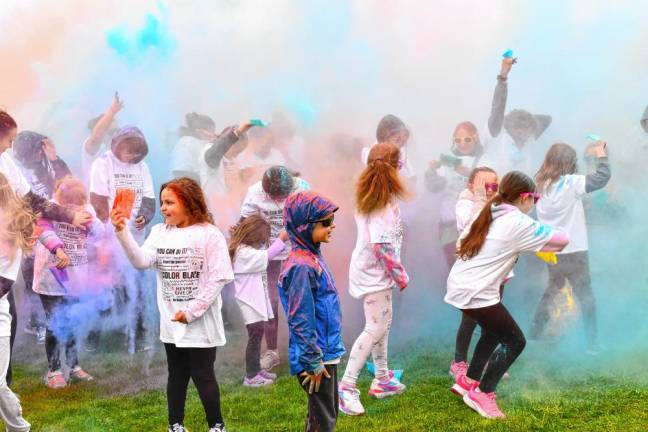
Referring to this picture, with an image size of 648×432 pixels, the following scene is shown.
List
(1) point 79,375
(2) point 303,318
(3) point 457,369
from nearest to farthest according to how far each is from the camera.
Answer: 1. (2) point 303,318
2. (3) point 457,369
3. (1) point 79,375

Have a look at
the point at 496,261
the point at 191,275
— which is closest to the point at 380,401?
the point at 496,261

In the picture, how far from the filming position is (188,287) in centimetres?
390

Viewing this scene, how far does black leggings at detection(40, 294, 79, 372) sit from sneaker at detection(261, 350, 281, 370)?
138 centimetres

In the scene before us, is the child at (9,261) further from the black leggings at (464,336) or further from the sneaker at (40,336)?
the black leggings at (464,336)

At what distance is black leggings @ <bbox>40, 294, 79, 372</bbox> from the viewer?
5219 millimetres

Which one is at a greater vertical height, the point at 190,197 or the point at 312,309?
the point at 190,197

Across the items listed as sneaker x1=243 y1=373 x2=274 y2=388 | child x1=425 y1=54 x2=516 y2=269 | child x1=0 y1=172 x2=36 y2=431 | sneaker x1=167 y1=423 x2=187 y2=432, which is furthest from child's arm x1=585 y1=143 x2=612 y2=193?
child x1=0 y1=172 x2=36 y2=431

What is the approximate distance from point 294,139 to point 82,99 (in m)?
1.85

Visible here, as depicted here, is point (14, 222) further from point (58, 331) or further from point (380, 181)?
point (380, 181)

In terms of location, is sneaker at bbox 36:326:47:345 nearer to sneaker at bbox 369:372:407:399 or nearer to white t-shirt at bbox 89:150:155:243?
white t-shirt at bbox 89:150:155:243

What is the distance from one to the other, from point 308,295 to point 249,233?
6.68 feet

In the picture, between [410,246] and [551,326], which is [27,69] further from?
[551,326]

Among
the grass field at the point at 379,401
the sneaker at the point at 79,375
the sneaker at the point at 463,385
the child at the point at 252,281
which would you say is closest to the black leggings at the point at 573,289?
the grass field at the point at 379,401

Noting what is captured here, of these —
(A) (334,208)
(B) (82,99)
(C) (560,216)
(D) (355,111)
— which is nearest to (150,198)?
(B) (82,99)
